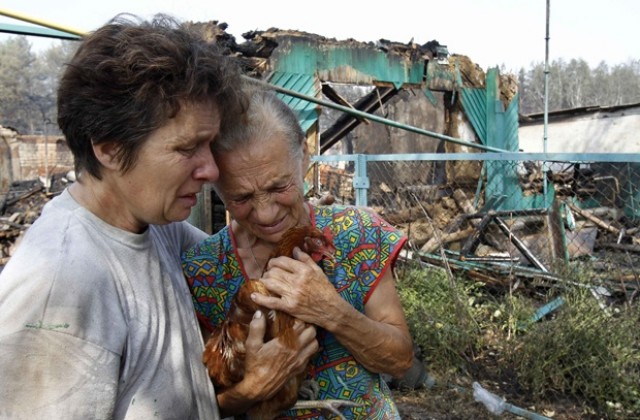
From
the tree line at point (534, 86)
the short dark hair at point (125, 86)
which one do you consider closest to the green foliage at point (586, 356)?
the short dark hair at point (125, 86)

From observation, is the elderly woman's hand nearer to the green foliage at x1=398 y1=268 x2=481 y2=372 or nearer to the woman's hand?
the woman's hand

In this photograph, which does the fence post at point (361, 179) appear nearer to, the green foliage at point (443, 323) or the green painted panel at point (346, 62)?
the green foliage at point (443, 323)

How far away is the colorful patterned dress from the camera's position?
1.98 metres

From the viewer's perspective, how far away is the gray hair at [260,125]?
6.21 ft

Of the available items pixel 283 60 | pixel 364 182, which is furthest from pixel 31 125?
pixel 364 182

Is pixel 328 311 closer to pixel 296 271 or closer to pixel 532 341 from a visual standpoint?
pixel 296 271

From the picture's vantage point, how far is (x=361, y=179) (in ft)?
18.9

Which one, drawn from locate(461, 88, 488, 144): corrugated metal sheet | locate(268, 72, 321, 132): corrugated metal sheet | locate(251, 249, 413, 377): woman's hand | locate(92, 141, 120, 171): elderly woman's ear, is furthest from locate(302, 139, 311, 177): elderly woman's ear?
locate(461, 88, 488, 144): corrugated metal sheet

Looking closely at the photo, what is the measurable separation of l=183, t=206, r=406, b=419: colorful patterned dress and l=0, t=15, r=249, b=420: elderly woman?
368mm

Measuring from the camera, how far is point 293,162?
79.7 inches

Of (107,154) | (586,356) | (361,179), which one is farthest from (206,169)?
(586,356)

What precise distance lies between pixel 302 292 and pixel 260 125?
626 millimetres

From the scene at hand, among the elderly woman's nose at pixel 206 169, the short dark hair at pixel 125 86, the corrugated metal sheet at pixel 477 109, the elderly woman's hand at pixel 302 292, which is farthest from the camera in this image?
the corrugated metal sheet at pixel 477 109

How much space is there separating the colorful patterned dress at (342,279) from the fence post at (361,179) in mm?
3660
